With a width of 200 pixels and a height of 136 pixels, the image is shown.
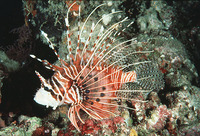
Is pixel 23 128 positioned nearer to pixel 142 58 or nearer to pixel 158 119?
pixel 158 119

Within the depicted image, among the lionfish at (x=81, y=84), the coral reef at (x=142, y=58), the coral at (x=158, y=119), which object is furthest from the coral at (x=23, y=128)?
the coral at (x=158, y=119)

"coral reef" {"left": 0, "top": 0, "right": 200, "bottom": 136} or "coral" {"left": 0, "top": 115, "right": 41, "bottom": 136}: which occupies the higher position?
"coral reef" {"left": 0, "top": 0, "right": 200, "bottom": 136}

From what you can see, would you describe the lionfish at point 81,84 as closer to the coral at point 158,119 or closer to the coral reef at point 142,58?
the coral reef at point 142,58

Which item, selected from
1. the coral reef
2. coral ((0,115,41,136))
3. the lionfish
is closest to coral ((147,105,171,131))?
the coral reef

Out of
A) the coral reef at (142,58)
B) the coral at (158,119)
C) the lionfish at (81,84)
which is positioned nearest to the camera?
the lionfish at (81,84)

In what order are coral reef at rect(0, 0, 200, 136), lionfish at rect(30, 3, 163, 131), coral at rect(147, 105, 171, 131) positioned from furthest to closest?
coral at rect(147, 105, 171, 131) < coral reef at rect(0, 0, 200, 136) < lionfish at rect(30, 3, 163, 131)

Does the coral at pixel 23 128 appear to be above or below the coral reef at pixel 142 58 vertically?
below

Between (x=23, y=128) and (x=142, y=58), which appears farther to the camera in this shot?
(x=142, y=58)

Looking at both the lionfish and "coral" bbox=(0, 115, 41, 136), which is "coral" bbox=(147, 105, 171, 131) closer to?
the lionfish

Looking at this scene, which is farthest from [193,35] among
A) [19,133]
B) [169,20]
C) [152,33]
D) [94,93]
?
[19,133]

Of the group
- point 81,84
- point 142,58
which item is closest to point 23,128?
point 81,84

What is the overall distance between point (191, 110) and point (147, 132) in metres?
1.16

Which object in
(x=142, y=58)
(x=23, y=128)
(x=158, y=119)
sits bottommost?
(x=23, y=128)

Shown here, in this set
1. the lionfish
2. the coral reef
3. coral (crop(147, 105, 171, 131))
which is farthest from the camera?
coral (crop(147, 105, 171, 131))
